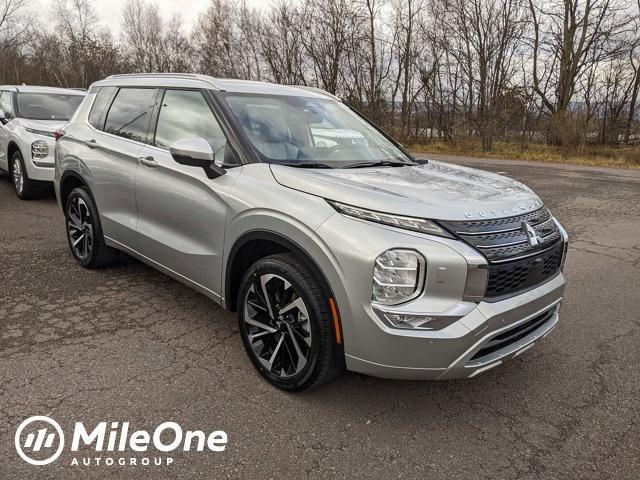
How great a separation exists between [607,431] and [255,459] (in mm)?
1818

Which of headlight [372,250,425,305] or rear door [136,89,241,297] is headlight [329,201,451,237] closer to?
headlight [372,250,425,305]

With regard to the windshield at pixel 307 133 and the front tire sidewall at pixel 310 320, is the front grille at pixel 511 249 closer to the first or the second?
the front tire sidewall at pixel 310 320

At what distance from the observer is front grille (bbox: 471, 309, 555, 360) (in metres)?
2.38

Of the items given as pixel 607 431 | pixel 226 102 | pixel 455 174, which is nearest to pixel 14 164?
pixel 226 102

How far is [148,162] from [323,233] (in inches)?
71.9

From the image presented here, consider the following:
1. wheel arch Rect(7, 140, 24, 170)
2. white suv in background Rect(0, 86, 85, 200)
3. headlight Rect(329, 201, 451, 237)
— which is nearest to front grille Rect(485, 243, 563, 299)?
headlight Rect(329, 201, 451, 237)

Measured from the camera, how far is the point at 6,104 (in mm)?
8539

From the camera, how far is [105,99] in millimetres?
4520

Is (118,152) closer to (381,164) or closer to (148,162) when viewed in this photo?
(148,162)

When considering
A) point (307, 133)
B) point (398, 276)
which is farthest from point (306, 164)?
Answer: point (398, 276)

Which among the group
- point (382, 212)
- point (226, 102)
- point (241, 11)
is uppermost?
point (241, 11)

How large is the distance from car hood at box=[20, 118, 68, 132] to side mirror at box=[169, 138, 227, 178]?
5.77 metres

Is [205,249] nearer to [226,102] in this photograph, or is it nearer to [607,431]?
[226,102]

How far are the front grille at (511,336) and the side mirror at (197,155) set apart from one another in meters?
1.80
